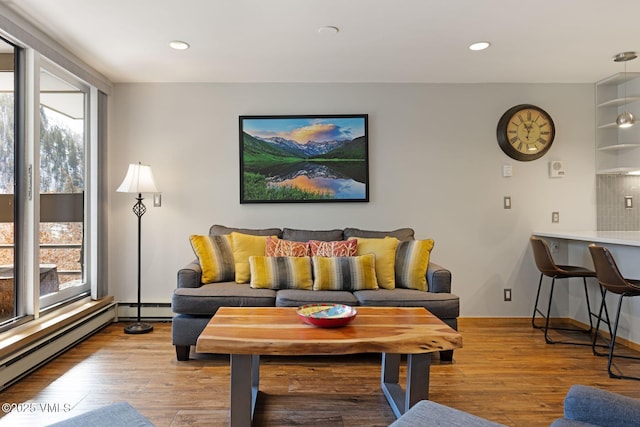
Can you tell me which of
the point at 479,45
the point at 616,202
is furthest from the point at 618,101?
the point at 479,45

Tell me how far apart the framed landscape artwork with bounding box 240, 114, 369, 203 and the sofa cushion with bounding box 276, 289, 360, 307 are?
1.21m

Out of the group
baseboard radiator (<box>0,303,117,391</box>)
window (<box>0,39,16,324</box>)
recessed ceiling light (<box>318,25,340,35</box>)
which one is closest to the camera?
baseboard radiator (<box>0,303,117,391</box>)

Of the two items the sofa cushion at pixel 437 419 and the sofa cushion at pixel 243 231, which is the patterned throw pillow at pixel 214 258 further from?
the sofa cushion at pixel 437 419

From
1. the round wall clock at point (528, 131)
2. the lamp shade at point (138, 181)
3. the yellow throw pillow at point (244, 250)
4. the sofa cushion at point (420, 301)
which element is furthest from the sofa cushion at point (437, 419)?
the round wall clock at point (528, 131)

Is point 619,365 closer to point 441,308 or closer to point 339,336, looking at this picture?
point 441,308

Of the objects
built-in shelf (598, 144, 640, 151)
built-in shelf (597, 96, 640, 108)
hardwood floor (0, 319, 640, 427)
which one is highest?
built-in shelf (597, 96, 640, 108)

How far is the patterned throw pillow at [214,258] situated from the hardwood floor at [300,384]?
65cm

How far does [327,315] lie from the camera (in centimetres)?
219

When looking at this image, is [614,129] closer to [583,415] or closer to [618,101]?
[618,101]

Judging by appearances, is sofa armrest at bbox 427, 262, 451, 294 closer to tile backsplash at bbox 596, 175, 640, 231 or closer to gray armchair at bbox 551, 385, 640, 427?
gray armchair at bbox 551, 385, 640, 427

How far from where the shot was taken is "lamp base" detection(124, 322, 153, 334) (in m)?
3.60

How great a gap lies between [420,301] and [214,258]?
1714 mm

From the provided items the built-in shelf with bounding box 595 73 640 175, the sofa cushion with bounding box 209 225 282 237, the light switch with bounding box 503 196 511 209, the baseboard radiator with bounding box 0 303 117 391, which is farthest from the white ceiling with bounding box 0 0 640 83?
the baseboard radiator with bounding box 0 303 117 391

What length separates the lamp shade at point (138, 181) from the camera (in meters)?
3.62
